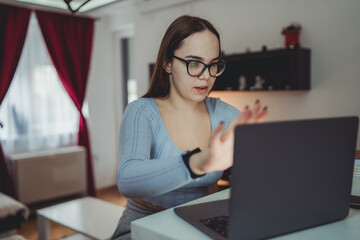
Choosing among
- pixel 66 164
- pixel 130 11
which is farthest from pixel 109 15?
pixel 66 164

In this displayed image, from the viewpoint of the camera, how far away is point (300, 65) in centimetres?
288

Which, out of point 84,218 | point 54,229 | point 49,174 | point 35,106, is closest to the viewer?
point 84,218

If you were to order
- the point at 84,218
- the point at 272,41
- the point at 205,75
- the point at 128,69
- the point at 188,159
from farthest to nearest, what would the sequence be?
the point at 128,69 < the point at 272,41 < the point at 84,218 < the point at 205,75 < the point at 188,159

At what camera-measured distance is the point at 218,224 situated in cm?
73

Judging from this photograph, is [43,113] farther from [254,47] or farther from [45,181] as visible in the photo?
[254,47]

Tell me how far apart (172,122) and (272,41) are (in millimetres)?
2335

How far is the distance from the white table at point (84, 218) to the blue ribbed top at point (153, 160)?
1335 mm

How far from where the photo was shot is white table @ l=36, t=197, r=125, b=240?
94.9 inches

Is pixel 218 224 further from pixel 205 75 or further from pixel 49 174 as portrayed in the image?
pixel 49 174

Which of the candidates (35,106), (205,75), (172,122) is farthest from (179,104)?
(35,106)

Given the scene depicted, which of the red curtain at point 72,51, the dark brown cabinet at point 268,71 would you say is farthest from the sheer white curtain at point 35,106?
the dark brown cabinet at point 268,71

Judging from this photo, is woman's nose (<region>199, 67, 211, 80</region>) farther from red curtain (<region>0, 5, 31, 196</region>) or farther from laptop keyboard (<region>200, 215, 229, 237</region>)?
red curtain (<region>0, 5, 31, 196</region>)

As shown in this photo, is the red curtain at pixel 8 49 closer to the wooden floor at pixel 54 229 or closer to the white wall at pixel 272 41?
the wooden floor at pixel 54 229

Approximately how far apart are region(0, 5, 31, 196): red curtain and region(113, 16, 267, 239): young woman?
3.13 metres
